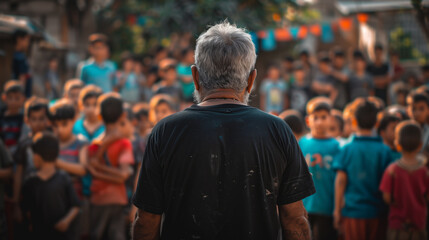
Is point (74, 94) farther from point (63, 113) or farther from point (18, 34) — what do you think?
point (63, 113)

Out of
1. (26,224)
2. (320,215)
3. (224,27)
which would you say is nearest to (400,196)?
(320,215)

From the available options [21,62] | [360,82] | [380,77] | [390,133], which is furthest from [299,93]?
[21,62]

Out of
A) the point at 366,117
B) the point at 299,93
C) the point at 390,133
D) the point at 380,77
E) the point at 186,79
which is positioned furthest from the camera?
the point at 380,77

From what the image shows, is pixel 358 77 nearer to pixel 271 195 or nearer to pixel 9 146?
pixel 9 146

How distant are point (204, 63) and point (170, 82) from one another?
254 inches

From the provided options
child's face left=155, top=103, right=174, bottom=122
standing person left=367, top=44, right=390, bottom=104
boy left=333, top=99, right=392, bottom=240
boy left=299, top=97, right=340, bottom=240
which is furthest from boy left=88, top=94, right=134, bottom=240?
standing person left=367, top=44, right=390, bottom=104

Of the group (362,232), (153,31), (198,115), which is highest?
(153,31)

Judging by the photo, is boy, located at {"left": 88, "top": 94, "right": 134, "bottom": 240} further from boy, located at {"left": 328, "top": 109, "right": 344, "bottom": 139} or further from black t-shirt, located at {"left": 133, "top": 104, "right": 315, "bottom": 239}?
black t-shirt, located at {"left": 133, "top": 104, "right": 315, "bottom": 239}

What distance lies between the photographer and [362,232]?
15.9 ft

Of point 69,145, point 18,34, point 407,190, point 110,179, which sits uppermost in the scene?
point 18,34

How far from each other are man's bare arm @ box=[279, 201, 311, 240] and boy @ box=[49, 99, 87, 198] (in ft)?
10.3

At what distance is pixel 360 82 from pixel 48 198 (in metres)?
7.34

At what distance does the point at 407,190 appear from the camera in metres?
4.61

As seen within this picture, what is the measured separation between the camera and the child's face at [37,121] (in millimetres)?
5629
